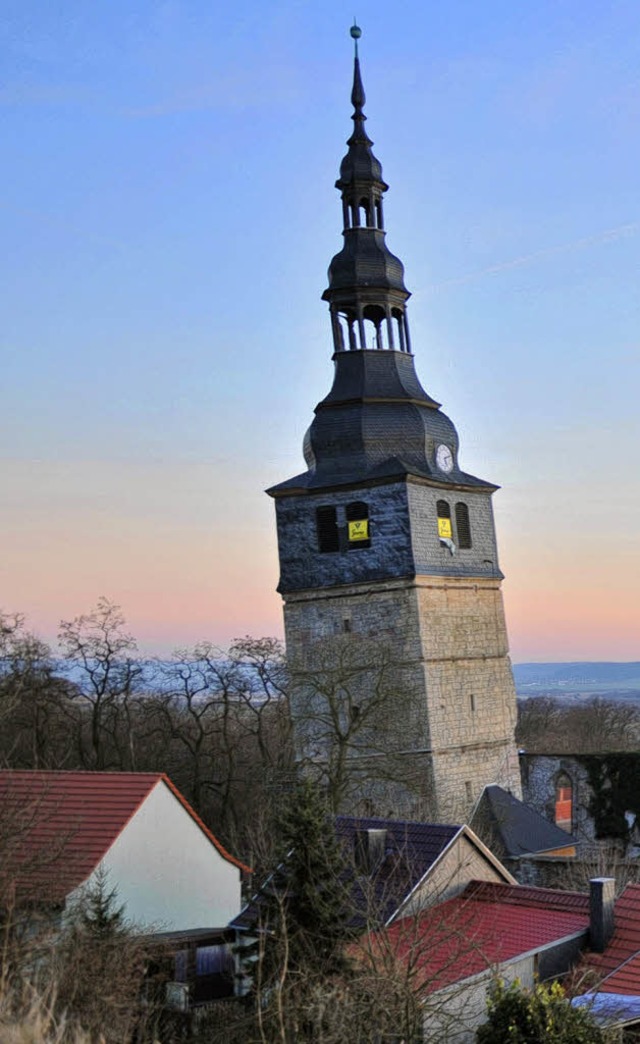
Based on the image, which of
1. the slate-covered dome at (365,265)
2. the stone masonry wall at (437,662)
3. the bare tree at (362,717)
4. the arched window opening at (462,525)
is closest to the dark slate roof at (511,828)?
the stone masonry wall at (437,662)

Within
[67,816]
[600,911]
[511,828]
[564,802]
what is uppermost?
[67,816]

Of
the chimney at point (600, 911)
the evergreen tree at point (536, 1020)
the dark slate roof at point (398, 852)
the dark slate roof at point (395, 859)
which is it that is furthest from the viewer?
the dark slate roof at point (398, 852)

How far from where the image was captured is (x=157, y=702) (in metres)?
40.7

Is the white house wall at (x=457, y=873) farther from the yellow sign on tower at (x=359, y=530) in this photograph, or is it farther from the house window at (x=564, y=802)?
the house window at (x=564, y=802)

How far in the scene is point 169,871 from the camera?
2103 cm

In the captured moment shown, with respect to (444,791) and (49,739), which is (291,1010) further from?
(49,739)

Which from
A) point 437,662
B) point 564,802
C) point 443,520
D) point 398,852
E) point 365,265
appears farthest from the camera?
point 564,802

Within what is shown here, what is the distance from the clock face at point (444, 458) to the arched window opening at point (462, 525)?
3.82 feet

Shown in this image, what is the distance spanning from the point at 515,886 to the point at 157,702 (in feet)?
67.3

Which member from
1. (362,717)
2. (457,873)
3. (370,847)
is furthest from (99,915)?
(362,717)

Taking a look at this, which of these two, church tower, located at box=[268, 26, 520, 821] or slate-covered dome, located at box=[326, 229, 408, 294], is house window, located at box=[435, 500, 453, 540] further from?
slate-covered dome, located at box=[326, 229, 408, 294]

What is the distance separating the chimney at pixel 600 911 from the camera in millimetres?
19906

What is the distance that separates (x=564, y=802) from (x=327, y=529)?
41.3 ft

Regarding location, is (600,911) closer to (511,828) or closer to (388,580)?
(511,828)
